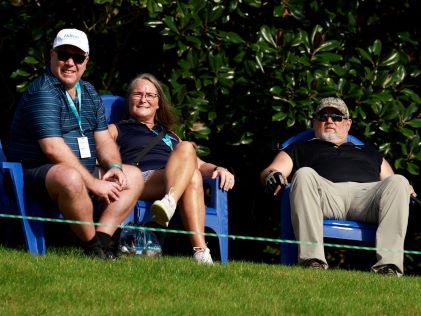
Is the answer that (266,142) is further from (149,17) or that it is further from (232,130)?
(149,17)

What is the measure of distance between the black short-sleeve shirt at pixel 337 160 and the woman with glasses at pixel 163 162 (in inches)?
28.1

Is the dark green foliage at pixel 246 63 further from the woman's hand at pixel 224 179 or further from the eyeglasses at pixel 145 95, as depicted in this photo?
the woman's hand at pixel 224 179

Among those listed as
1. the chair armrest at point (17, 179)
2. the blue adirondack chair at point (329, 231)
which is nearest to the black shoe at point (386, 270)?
the blue adirondack chair at point (329, 231)

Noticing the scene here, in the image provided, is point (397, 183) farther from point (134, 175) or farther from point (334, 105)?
point (134, 175)

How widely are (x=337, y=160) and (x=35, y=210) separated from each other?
7.75ft

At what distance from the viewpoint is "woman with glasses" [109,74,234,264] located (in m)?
7.93

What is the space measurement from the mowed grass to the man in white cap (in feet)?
1.16

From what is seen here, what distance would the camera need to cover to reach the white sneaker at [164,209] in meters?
7.65

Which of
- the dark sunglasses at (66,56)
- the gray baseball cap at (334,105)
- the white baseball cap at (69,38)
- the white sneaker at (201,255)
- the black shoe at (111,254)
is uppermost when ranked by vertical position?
the white baseball cap at (69,38)

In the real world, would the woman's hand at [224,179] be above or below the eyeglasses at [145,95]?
below

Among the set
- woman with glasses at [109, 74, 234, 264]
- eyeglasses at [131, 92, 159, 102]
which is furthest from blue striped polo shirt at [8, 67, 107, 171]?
eyeglasses at [131, 92, 159, 102]

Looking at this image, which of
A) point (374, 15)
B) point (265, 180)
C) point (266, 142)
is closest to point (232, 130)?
point (266, 142)

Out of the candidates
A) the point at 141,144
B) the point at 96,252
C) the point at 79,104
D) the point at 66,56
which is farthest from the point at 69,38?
the point at 96,252

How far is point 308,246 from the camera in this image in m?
7.98
